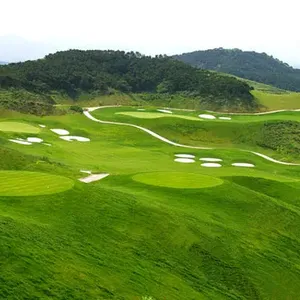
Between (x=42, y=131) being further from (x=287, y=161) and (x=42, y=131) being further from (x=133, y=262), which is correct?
(x=133, y=262)

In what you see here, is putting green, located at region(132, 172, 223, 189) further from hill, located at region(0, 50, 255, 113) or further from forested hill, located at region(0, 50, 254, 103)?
forested hill, located at region(0, 50, 254, 103)

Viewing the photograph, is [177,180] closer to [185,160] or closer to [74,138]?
[185,160]

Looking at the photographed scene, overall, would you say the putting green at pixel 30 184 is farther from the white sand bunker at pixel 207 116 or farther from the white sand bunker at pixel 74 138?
the white sand bunker at pixel 207 116

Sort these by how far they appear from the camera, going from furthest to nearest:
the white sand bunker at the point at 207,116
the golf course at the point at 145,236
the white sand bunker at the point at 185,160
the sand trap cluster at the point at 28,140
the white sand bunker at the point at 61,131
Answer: the white sand bunker at the point at 207,116 < the white sand bunker at the point at 61,131 < the sand trap cluster at the point at 28,140 < the white sand bunker at the point at 185,160 < the golf course at the point at 145,236

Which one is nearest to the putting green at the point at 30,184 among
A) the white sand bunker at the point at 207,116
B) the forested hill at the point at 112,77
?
the white sand bunker at the point at 207,116

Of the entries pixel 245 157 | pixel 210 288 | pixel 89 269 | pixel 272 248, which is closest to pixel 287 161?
pixel 245 157

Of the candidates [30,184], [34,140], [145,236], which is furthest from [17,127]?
[145,236]
